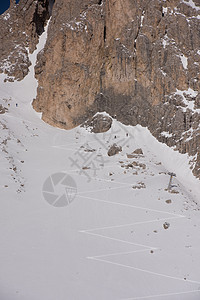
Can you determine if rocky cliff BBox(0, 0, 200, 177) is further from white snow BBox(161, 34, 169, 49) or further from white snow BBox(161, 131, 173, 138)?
white snow BBox(161, 131, 173, 138)

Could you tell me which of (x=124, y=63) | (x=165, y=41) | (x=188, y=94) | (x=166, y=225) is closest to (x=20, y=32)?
(x=124, y=63)

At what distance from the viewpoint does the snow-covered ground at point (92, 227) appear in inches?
325

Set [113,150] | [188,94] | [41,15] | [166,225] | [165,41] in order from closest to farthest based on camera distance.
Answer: [166,225] < [113,150] < [188,94] < [165,41] < [41,15]

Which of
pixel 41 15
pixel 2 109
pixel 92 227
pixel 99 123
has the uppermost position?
pixel 41 15

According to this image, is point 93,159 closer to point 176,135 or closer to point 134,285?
point 176,135

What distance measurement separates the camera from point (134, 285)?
8.56m

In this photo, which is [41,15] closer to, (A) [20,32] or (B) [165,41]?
(A) [20,32]

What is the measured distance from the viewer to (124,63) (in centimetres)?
3353

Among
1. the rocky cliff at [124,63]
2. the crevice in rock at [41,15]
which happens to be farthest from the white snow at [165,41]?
the crevice in rock at [41,15]

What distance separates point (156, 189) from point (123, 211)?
4493 mm

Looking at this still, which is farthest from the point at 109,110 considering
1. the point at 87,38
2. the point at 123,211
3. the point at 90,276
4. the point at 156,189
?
the point at 90,276

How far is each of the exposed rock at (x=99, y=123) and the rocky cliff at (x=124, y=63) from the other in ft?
4.74

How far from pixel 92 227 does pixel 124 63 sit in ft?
91.7

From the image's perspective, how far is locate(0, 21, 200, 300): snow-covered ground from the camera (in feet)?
27.1
